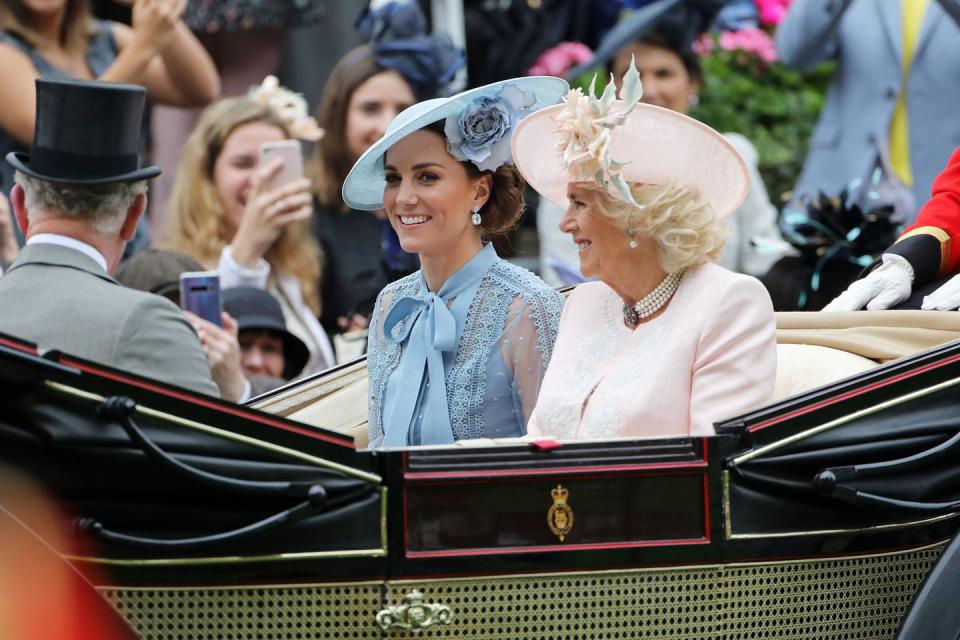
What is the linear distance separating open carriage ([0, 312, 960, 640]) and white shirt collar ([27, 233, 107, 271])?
37.1 inches

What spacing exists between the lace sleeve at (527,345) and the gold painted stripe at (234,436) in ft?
2.93

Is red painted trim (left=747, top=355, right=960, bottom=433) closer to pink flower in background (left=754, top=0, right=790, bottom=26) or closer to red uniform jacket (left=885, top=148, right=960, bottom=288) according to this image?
red uniform jacket (left=885, top=148, right=960, bottom=288)

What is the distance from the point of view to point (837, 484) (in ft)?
9.96

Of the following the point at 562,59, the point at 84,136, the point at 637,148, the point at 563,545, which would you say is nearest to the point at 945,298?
the point at 637,148

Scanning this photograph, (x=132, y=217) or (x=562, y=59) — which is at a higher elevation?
(x=562, y=59)

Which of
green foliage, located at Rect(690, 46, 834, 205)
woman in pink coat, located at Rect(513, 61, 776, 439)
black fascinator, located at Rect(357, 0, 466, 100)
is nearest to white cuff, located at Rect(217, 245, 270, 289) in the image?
black fascinator, located at Rect(357, 0, 466, 100)

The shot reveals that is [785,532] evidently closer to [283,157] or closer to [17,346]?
[17,346]

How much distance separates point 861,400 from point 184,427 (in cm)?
125

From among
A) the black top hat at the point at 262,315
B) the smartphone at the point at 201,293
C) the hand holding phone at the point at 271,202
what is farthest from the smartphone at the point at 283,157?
the smartphone at the point at 201,293

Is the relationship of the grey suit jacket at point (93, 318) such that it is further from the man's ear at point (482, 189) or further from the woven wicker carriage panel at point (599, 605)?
the man's ear at point (482, 189)

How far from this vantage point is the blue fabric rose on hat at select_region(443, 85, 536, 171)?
12.4 feet

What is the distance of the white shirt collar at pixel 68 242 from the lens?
3.62m

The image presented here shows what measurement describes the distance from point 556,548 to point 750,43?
253 inches

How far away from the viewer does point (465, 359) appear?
3.77 metres
